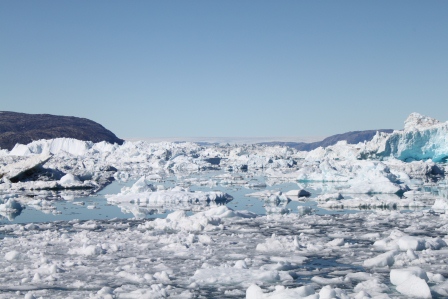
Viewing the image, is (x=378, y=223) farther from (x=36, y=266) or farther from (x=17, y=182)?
(x=17, y=182)

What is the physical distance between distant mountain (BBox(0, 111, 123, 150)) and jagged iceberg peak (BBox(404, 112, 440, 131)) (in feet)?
180

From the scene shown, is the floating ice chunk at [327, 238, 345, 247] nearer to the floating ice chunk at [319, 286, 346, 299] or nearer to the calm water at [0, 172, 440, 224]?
the floating ice chunk at [319, 286, 346, 299]

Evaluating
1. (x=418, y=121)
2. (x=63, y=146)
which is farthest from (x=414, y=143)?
(x=63, y=146)

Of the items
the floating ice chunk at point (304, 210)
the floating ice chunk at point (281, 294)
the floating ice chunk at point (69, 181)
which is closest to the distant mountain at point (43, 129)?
the floating ice chunk at point (69, 181)

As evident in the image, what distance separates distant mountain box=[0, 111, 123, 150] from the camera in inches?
2879

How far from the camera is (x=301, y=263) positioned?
5.68 metres

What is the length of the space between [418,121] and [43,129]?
71442 mm

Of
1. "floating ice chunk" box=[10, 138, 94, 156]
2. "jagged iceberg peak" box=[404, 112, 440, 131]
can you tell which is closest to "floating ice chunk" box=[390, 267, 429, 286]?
"jagged iceberg peak" box=[404, 112, 440, 131]

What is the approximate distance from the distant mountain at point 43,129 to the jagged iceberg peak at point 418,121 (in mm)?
54897

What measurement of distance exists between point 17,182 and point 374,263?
59.4ft

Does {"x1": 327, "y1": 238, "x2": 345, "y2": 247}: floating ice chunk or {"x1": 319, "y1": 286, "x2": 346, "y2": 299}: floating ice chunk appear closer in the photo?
{"x1": 319, "y1": 286, "x2": 346, "y2": 299}: floating ice chunk

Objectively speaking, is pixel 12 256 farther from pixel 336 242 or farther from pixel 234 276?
pixel 336 242

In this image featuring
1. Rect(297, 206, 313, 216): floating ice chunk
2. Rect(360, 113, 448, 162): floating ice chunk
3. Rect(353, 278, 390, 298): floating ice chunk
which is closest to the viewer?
Rect(353, 278, 390, 298): floating ice chunk

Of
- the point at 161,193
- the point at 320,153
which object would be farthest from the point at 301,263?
the point at 320,153
